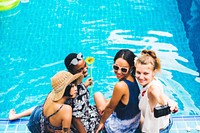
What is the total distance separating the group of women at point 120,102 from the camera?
207 inches

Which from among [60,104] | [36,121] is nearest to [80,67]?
[60,104]

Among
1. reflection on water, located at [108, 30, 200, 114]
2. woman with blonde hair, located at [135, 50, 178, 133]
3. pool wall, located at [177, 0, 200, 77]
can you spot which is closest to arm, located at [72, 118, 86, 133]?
woman with blonde hair, located at [135, 50, 178, 133]

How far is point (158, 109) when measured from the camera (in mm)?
4965

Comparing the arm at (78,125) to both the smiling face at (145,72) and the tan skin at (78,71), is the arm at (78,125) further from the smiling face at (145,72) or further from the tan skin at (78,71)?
the smiling face at (145,72)

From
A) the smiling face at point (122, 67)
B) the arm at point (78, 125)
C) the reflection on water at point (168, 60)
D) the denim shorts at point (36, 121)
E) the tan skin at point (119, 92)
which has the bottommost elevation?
the arm at point (78, 125)

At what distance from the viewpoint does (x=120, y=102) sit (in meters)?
5.53

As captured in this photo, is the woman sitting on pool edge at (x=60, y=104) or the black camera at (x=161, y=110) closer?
the black camera at (x=161, y=110)

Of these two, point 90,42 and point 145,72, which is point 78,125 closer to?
point 145,72

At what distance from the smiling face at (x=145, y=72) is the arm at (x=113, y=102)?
0.27 meters

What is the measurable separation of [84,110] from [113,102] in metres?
0.41

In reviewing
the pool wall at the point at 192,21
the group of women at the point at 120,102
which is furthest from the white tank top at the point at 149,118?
the pool wall at the point at 192,21

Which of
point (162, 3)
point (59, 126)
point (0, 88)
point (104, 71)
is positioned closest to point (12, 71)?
point (0, 88)

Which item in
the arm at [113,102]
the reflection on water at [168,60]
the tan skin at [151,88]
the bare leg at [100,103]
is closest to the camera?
the tan skin at [151,88]

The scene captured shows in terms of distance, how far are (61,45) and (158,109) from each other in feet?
15.2
